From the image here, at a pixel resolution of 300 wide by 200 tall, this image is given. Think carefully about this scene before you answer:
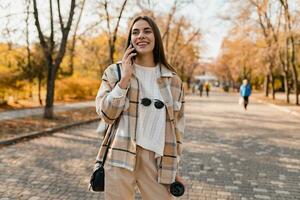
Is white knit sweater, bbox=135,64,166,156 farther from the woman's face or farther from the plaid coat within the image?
the woman's face

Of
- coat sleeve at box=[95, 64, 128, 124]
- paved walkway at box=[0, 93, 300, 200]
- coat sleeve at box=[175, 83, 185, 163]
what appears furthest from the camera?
paved walkway at box=[0, 93, 300, 200]

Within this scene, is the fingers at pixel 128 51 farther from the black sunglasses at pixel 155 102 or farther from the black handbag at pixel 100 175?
the black handbag at pixel 100 175

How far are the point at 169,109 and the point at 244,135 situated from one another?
959cm

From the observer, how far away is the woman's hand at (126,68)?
2.36m

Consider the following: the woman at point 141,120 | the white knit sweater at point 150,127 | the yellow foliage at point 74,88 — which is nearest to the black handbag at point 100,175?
the woman at point 141,120

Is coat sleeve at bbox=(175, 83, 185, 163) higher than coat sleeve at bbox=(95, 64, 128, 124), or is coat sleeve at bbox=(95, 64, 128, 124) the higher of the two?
coat sleeve at bbox=(95, 64, 128, 124)

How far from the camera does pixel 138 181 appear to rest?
2.53 metres

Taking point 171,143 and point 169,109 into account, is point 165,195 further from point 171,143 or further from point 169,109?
point 169,109

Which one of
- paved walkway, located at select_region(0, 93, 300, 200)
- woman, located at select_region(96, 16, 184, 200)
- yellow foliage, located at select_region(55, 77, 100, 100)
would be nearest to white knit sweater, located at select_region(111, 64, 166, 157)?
woman, located at select_region(96, 16, 184, 200)

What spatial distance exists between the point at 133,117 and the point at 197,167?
487cm

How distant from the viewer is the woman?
94.5 inches

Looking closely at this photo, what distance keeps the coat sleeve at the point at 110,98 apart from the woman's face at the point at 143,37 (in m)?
0.21

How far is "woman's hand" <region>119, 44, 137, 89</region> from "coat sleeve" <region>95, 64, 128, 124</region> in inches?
1.4

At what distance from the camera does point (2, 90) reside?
19.9m
